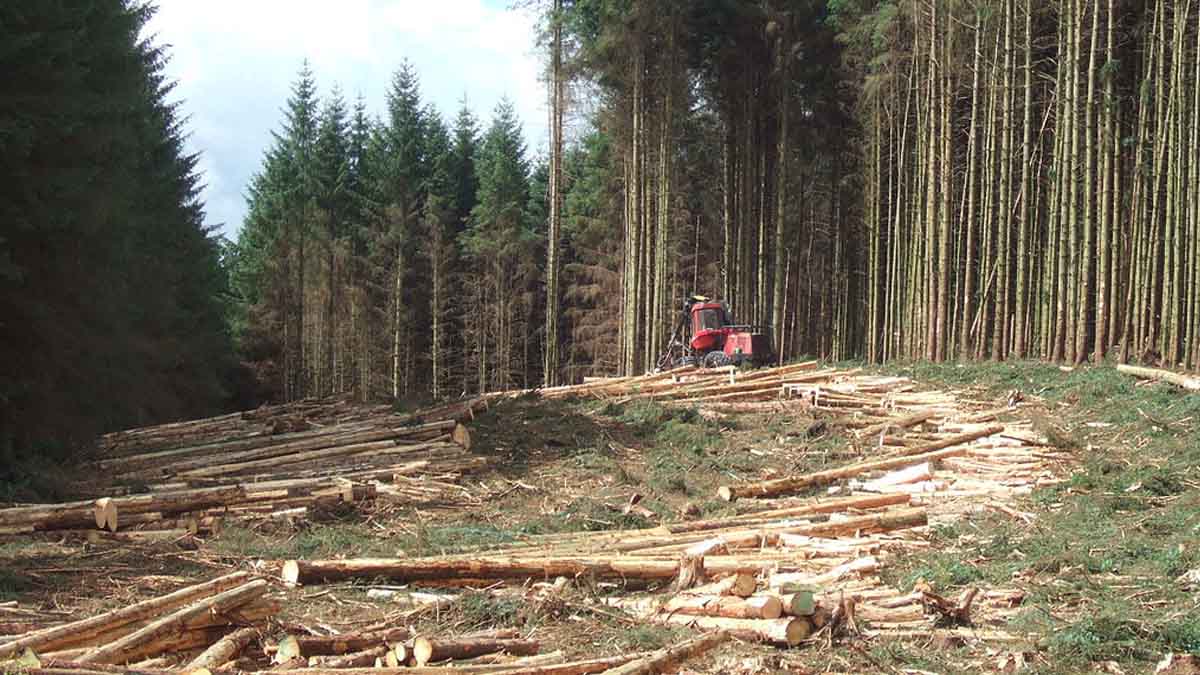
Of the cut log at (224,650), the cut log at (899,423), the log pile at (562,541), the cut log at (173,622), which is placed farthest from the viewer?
the cut log at (899,423)

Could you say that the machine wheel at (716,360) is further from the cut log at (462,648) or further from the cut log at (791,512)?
the cut log at (462,648)

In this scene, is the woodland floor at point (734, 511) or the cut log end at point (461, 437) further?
the cut log end at point (461, 437)

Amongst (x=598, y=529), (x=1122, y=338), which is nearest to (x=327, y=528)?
(x=598, y=529)

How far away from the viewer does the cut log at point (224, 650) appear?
5.23 m

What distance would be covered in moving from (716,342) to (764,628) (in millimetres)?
16533

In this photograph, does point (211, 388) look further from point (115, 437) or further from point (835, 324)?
point (835, 324)

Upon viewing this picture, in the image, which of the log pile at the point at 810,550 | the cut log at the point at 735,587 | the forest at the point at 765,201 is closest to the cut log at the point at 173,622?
the log pile at the point at 810,550

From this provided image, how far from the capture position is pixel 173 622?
220 inches

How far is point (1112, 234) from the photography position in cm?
2014

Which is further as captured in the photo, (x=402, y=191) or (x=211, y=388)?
(x=402, y=191)

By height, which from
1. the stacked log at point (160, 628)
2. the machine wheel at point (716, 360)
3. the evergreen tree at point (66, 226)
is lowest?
the stacked log at point (160, 628)

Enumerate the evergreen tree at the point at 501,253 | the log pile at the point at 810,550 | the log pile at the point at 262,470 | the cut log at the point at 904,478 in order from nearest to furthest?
the log pile at the point at 810,550, the log pile at the point at 262,470, the cut log at the point at 904,478, the evergreen tree at the point at 501,253

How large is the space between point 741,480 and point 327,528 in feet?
17.3

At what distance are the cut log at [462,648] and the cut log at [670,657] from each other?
744 millimetres
